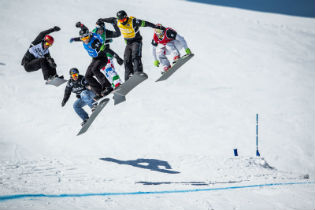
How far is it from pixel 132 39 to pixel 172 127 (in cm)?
1012

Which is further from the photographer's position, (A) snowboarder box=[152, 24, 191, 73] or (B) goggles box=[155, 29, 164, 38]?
(A) snowboarder box=[152, 24, 191, 73]

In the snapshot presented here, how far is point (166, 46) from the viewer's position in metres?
10.5

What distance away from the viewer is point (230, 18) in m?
40.6

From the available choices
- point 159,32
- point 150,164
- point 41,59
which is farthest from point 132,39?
point 150,164

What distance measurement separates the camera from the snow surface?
1010cm

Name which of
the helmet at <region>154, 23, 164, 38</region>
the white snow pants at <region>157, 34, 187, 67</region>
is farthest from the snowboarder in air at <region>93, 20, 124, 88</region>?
the white snow pants at <region>157, 34, 187, 67</region>

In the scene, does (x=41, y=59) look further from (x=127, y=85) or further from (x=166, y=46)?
(x=166, y=46)

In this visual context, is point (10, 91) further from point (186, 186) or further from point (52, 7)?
point (52, 7)

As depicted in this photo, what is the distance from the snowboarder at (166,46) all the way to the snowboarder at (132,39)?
0.83 metres

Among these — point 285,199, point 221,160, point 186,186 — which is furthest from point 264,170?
point 186,186

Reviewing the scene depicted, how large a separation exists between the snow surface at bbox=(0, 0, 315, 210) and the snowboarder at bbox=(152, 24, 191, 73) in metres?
4.17

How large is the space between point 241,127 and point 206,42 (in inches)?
598

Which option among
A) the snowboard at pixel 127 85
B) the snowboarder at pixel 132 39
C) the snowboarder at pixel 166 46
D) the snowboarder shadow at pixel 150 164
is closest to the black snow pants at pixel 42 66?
the snowboard at pixel 127 85

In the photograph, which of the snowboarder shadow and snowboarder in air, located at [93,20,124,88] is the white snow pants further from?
the snowboarder shadow
